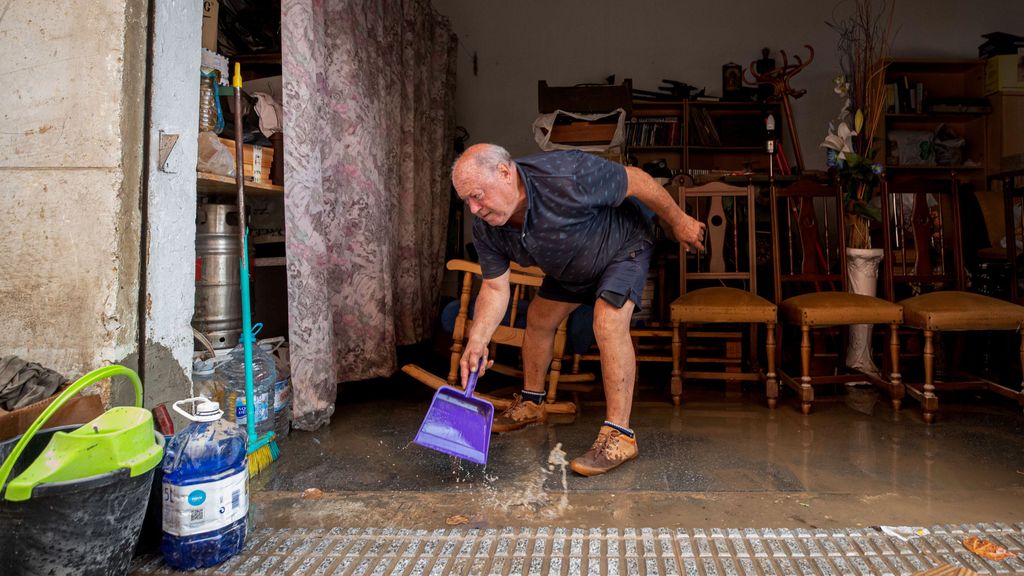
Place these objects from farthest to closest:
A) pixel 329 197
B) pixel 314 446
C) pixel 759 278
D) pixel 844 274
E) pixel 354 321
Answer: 1. pixel 759 278
2. pixel 844 274
3. pixel 354 321
4. pixel 329 197
5. pixel 314 446

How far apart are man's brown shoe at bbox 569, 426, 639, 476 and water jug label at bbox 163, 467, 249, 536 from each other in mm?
1099

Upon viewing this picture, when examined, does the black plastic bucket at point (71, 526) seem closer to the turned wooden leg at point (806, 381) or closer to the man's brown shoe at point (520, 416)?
the man's brown shoe at point (520, 416)

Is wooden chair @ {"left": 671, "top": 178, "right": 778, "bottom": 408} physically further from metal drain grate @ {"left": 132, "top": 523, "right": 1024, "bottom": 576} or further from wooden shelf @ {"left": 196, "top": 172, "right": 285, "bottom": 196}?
wooden shelf @ {"left": 196, "top": 172, "right": 285, "bottom": 196}

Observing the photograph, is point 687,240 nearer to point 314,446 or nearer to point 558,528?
point 558,528

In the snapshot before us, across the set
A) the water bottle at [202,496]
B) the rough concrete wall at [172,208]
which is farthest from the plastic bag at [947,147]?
the water bottle at [202,496]

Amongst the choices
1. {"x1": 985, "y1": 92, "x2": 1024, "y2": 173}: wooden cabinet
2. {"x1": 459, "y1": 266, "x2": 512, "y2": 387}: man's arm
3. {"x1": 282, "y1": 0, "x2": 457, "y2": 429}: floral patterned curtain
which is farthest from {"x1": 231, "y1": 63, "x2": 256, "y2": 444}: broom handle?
{"x1": 985, "y1": 92, "x2": 1024, "y2": 173}: wooden cabinet

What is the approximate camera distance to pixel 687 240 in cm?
236

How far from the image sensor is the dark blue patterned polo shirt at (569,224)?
213cm

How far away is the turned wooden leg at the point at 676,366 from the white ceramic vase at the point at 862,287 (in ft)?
3.82

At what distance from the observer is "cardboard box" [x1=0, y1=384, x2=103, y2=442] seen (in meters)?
1.40

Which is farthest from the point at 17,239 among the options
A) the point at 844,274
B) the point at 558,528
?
the point at 844,274

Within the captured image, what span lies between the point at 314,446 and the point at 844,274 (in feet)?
9.30

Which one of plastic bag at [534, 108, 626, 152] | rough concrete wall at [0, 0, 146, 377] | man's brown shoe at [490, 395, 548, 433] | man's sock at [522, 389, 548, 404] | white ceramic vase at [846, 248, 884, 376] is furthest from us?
plastic bag at [534, 108, 626, 152]

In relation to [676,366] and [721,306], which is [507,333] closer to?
[676,366]
